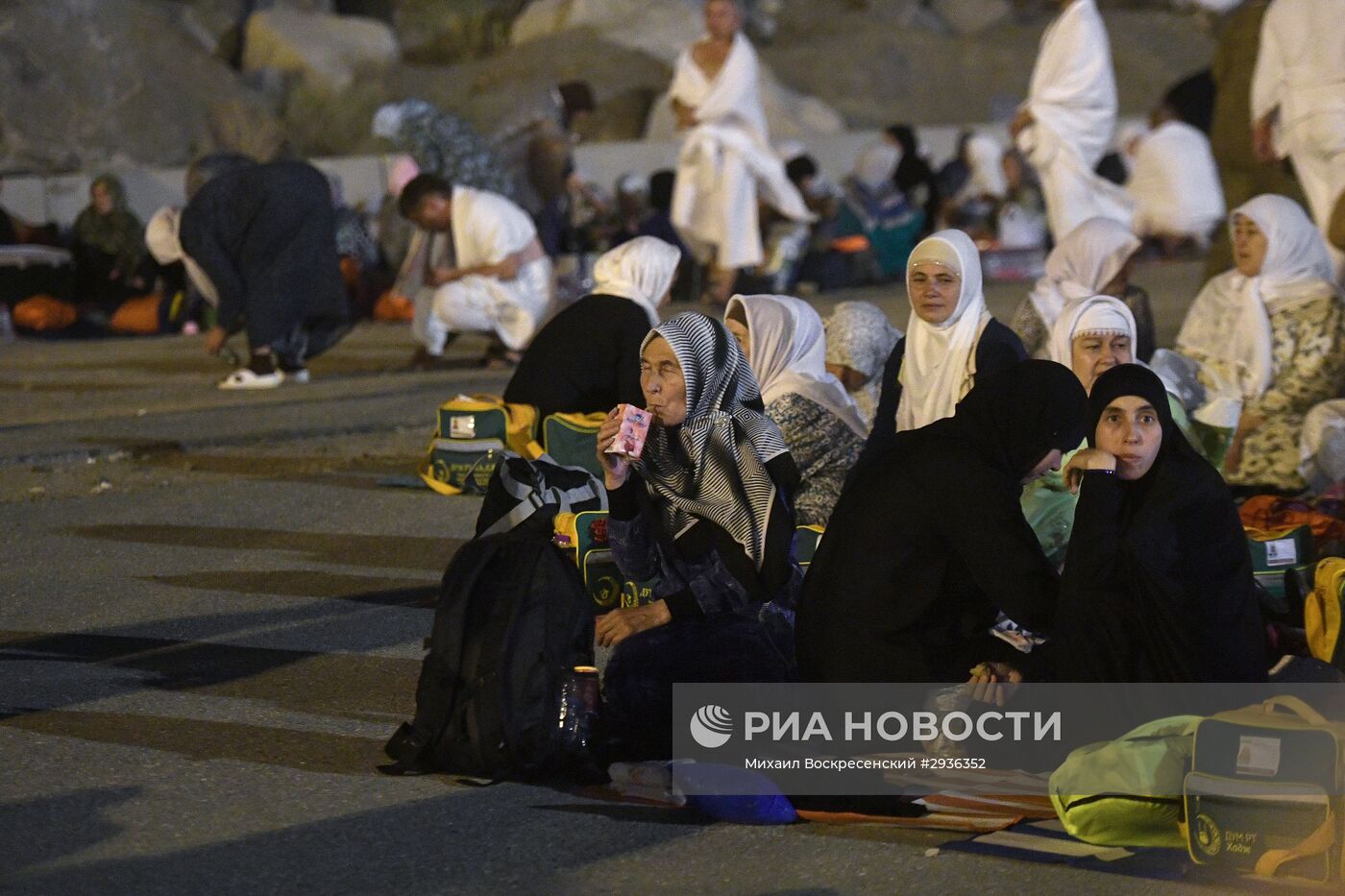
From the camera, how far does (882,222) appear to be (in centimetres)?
1406

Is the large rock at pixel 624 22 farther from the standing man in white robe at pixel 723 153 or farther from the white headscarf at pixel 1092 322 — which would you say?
the white headscarf at pixel 1092 322

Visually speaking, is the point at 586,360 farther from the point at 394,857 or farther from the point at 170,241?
the point at 170,241

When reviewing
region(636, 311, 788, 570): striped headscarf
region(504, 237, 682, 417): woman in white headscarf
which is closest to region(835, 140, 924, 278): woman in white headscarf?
region(504, 237, 682, 417): woman in white headscarf

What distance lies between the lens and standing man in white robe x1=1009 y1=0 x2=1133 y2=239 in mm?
11070

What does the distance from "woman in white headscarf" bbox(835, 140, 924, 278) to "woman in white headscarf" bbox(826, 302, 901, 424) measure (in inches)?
278

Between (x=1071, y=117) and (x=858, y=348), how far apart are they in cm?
511

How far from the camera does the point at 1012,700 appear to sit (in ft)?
12.9

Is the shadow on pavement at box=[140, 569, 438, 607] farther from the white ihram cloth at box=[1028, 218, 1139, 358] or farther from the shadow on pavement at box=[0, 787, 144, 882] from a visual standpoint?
the white ihram cloth at box=[1028, 218, 1139, 358]

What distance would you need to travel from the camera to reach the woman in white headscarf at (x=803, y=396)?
558 cm

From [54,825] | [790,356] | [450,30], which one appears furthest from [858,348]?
[450,30]

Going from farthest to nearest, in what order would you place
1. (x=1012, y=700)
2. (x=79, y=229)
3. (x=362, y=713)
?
1. (x=79, y=229)
2. (x=362, y=713)
3. (x=1012, y=700)

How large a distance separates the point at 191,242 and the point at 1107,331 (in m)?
4.94

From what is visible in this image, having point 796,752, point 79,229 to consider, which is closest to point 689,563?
point 796,752

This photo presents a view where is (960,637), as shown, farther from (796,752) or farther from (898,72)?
(898,72)
